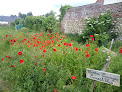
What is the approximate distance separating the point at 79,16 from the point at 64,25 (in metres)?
2.10

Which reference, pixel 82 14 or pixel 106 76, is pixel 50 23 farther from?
pixel 106 76

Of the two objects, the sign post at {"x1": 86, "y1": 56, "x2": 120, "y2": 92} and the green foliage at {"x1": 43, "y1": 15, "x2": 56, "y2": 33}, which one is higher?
the green foliage at {"x1": 43, "y1": 15, "x2": 56, "y2": 33}

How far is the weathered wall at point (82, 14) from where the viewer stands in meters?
5.64

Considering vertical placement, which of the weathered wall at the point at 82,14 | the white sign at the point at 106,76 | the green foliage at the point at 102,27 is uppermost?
the weathered wall at the point at 82,14

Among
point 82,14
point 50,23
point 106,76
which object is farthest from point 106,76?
point 50,23

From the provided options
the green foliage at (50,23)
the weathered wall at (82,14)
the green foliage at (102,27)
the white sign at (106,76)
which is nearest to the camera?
the white sign at (106,76)

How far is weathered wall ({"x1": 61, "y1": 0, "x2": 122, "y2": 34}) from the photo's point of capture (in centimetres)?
564

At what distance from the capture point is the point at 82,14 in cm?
761

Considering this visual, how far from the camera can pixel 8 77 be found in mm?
2457

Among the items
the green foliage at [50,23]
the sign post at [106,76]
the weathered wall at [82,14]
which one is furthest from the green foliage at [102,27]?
the green foliage at [50,23]

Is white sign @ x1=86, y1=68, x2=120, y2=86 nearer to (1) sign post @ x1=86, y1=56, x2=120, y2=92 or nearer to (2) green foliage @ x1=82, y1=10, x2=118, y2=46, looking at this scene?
(1) sign post @ x1=86, y1=56, x2=120, y2=92

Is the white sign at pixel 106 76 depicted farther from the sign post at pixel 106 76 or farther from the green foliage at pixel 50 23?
the green foliage at pixel 50 23

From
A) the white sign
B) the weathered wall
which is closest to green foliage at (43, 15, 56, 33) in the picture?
the weathered wall

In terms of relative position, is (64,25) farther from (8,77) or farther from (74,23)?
(8,77)
